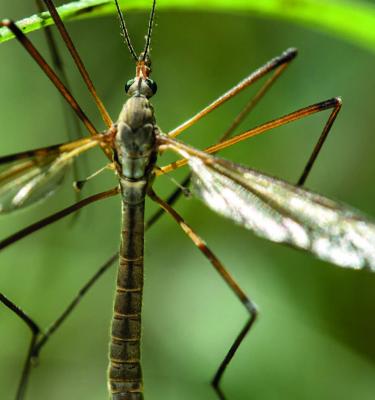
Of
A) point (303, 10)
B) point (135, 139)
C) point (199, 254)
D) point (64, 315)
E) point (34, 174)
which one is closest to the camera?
point (34, 174)

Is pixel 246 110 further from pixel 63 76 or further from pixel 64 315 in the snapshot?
pixel 64 315

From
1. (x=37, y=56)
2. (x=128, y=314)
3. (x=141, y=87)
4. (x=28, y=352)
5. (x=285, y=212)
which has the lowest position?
(x=28, y=352)

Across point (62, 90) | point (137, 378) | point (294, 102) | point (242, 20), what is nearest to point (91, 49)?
point (242, 20)

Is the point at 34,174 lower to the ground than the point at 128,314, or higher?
higher

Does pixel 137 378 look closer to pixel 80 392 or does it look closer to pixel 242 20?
pixel 80 392

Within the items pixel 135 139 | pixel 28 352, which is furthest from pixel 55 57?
pixel 28 352

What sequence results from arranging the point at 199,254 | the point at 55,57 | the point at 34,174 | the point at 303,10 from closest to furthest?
the point at 34,174 → the point at 303,10 → the point at 55,57 → the point at 199,254
